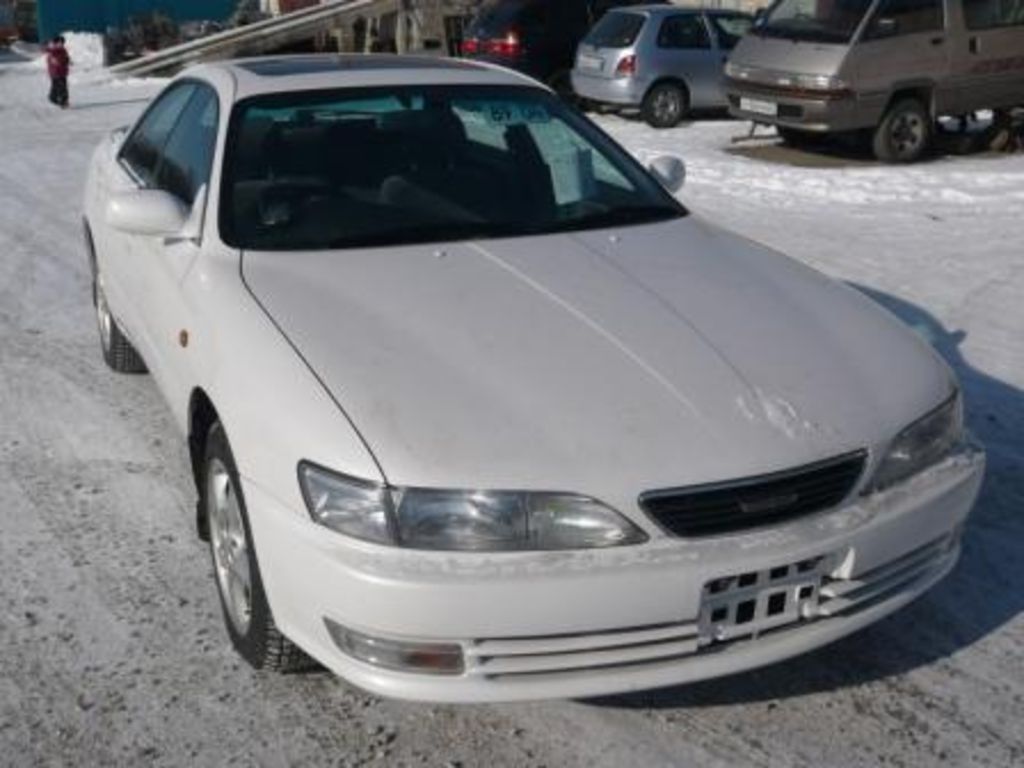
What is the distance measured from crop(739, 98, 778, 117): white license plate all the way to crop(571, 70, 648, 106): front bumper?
2102 mm

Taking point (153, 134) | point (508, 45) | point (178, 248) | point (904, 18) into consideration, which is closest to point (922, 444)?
point (178, 248)

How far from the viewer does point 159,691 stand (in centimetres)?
328

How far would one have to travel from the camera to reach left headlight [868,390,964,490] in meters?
3.08

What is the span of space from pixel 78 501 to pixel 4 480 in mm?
378

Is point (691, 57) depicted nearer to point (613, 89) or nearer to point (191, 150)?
point (613, 89)

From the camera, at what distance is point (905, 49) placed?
12.2 m

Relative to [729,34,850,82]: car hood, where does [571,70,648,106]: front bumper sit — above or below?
below

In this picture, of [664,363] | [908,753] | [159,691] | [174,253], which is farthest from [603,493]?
[174,253]

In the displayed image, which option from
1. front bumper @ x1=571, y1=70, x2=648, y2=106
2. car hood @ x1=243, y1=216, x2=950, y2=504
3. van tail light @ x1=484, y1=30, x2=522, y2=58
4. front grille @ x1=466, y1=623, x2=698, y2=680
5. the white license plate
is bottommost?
front bumper @ x1=571, y1=70, x2=648, y2=106

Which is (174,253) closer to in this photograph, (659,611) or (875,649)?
(659,611)

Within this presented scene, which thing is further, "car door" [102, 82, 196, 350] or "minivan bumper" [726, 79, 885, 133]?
"minivan bumper" [726, 79, 885, 133]

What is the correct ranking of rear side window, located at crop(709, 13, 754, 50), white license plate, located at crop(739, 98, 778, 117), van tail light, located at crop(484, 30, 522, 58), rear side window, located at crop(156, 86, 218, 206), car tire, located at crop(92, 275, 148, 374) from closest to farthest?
1. rear side window, located at crop(156, 86, 218, 206)
2. car tire, located at crop(92, 275, 148, 374)
3. white license plate, located at crop(739, 98, 778, 117)
4. rear side window, located at crop(709, 13, 754, 50)
5. van tail light, located at crop(484, 30, 522, 58)

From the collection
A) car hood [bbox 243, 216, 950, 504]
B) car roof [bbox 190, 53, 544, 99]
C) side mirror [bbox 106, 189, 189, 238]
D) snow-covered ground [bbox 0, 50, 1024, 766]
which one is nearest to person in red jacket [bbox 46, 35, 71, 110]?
snow-covered ground [bbox 0, 50, 1024, 766]

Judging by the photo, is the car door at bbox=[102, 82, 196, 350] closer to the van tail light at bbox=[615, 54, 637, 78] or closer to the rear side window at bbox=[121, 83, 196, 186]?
the rear side window at bbox=[121, 83, 196, 186]
